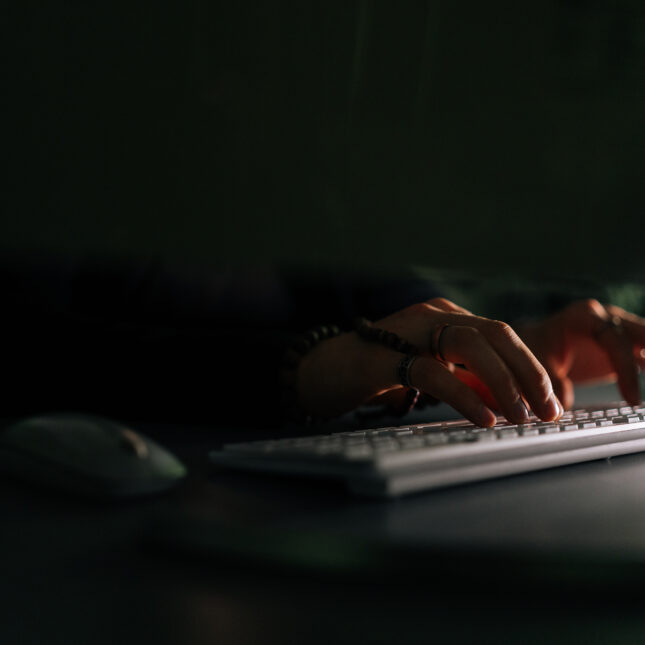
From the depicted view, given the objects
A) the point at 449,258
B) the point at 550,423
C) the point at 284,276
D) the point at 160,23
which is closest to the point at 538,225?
the point at 449,258

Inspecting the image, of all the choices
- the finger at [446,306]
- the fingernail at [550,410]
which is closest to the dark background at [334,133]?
the finger at [446,306]

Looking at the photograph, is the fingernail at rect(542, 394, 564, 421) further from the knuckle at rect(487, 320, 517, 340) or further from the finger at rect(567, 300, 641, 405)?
the finger at rect(567, 300, 641, 405)

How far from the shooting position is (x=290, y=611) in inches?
8.9

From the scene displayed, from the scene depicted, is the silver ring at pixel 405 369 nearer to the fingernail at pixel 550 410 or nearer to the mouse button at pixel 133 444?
the fingernail at pixel 550 410

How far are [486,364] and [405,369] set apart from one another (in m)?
0.08

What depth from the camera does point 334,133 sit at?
0.56 m

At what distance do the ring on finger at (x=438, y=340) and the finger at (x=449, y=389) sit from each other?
0.02 m

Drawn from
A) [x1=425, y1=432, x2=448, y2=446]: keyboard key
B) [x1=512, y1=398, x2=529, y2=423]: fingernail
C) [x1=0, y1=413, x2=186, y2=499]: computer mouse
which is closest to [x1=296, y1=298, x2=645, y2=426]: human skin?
[x1=512, y1=398, x2=529, y2=423]: fingernail

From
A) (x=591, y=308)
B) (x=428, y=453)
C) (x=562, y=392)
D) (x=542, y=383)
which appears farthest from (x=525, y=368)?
(x=591, y=308)

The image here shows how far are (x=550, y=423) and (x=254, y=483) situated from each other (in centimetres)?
23

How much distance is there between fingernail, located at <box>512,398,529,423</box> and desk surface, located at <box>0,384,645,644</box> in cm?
18

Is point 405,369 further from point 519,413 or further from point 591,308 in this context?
point 591,308

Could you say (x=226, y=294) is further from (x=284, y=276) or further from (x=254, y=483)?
(x=254, y=483)

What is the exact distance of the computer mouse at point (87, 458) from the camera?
0.31 meters
